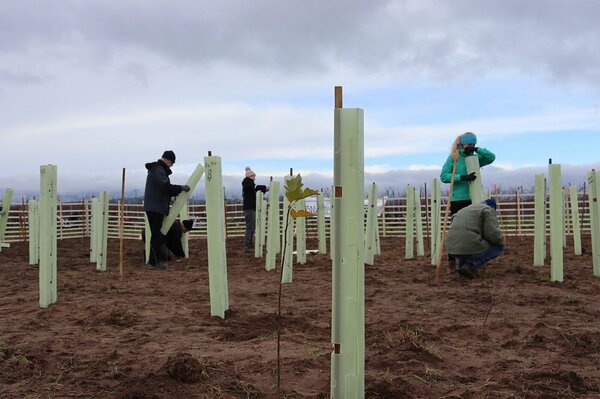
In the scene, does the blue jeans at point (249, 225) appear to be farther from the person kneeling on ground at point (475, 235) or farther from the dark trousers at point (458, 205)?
the person kneeling on ground at point (475, 235)

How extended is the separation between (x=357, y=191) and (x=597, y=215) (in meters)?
5.58

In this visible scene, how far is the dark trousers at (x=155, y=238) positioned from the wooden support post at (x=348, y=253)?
6755 mm

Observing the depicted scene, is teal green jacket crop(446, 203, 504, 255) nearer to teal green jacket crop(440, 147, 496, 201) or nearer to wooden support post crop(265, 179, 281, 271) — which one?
teal green jacket crop(440, 147, 496, 201)

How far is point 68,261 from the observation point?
10898 millimetres

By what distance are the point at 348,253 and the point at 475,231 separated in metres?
4.80

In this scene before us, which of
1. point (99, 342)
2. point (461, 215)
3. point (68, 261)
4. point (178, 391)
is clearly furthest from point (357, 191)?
point (68, 261)

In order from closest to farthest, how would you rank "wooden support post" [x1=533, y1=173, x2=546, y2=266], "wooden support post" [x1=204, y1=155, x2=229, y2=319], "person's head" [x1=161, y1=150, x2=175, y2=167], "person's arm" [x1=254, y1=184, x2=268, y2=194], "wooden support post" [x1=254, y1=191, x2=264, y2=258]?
"wooden support post" [x1=204, y1=155, x2=229, y2=319]
"wooden support post" [x1=533, y1=173, x2=546, y2=266]
"person's head" [x1=161, y1=150, x2=175, y2=167]
"wooden support post" [x1=254, y1=191, x2=264, y2=258]
"person's arm" [x1=254, y1=184, x2=268, y2=194]

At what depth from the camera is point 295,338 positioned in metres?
4.46

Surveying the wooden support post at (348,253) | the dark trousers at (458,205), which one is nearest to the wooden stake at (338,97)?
the wooden support post at (348,253)

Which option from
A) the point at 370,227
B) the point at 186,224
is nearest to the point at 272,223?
the point at 370,227

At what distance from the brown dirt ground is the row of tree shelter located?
0.39 m

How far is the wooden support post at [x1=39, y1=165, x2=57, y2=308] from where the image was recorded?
570 centimetres

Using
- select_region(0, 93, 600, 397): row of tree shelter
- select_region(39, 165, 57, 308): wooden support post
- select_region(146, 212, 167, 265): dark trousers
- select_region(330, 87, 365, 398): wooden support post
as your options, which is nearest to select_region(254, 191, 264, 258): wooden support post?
select_region(0, 93, 600, 397): row of tree shelter

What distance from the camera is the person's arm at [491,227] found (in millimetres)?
7047
